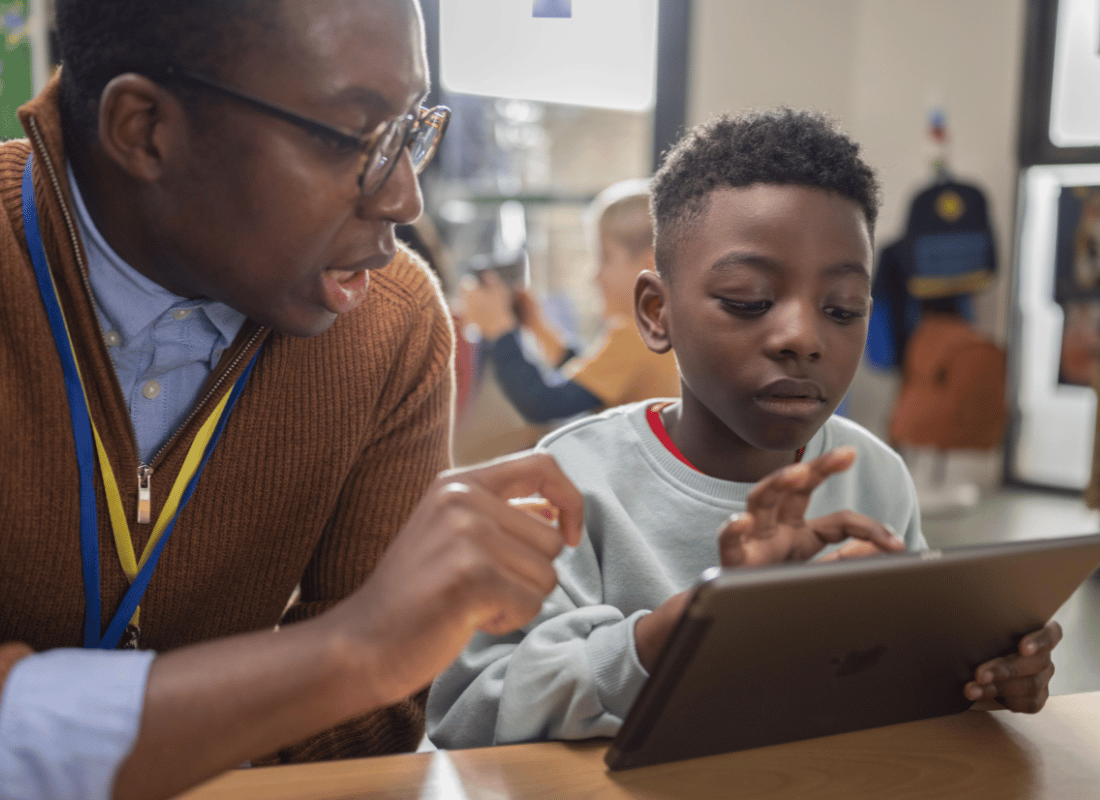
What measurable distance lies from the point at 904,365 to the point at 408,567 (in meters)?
4.18

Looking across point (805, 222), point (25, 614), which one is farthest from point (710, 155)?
point (25, 614)

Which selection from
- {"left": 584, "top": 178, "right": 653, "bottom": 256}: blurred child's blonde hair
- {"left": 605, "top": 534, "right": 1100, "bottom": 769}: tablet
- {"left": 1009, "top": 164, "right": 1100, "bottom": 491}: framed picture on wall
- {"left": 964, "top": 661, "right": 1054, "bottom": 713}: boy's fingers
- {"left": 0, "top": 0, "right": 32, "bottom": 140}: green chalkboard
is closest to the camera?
{"left": 605, "top": 534, "right": 1100, "bottom": 769}: tablet

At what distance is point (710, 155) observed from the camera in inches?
40.8

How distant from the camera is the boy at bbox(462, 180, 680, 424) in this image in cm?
227

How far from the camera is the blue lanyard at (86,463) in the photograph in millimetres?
890

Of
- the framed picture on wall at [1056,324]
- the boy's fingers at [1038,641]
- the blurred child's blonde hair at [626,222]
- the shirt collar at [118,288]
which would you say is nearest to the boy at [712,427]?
the boy's fingers at [1038,641]

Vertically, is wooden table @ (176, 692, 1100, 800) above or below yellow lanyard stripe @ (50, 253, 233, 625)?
below

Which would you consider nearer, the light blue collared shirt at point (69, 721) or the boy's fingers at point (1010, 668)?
the light blue collared shirt at point (69, 721)

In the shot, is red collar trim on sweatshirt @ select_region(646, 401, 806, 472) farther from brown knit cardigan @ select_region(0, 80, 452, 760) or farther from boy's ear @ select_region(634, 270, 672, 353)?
brown knit cardigan @ select_region(0, 80, 452, 760)

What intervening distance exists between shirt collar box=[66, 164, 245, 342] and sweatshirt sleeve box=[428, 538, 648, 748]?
0.44 metres

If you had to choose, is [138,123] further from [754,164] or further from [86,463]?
[754,164]

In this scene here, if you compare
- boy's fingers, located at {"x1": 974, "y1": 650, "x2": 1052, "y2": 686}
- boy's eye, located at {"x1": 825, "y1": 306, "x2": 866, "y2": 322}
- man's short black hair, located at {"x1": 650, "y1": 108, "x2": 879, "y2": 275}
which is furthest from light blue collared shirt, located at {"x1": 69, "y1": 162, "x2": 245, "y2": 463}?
boy's fingers, located at {"x1": 974, "y1": 650, "x2": 1052, "y2": 686}

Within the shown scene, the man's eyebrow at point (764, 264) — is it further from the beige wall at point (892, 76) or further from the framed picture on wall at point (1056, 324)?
the framed picture on wall at point (1056, 324)

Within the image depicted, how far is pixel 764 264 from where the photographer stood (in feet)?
3.12
